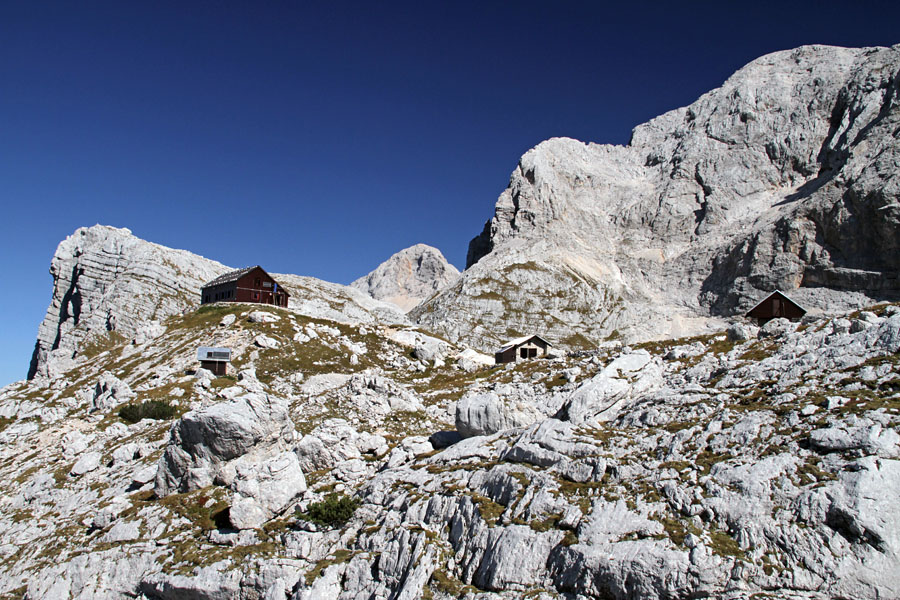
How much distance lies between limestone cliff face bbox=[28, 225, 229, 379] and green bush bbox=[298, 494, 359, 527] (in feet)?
284

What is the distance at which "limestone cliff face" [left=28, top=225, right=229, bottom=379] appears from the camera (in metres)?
97.8

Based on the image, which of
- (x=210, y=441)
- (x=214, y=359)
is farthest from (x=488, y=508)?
(x=214, y=359)

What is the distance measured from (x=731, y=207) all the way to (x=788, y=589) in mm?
203248

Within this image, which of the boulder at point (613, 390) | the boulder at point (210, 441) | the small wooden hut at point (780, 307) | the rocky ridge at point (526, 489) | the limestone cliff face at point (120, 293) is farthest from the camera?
the limestone cliff face at point (120, 293)

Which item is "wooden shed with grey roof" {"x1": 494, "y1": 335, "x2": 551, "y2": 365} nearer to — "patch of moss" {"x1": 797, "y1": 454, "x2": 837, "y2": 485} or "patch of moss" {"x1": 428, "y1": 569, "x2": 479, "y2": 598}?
"patch of moss" {"x1": 428, "y1": 569, "x2": 479, "y2": 598}

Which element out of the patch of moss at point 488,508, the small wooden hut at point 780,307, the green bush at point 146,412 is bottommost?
the patch of moss at point 488,508

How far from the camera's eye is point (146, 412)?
145 feet

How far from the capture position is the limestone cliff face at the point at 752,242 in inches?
5522

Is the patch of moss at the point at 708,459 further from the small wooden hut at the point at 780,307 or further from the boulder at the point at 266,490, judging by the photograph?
the small wooden hut at the point at 780,307

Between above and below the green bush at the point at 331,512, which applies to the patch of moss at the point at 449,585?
below

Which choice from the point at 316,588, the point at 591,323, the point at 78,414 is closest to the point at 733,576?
the point at 316,588

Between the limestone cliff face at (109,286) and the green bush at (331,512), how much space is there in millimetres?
86570

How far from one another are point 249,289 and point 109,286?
46.7 m

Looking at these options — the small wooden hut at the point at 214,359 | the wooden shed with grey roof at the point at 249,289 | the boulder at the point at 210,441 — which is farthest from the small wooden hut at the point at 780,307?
the wooden shed with grey roof at the point at 249,289
